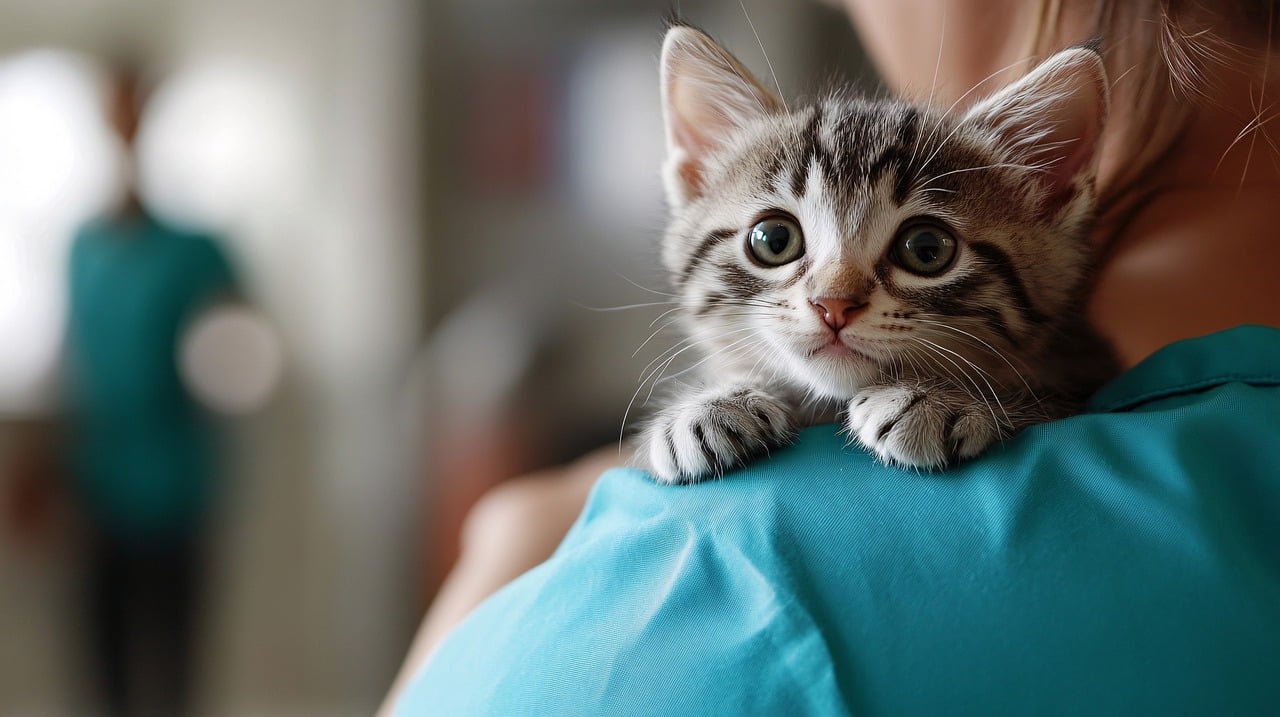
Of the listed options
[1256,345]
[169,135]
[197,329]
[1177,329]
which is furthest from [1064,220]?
[169,135]

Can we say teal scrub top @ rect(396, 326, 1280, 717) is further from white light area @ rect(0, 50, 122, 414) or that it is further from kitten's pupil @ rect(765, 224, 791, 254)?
white light area @ rect(0, 50, 122, 414)

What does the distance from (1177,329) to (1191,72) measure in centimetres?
22

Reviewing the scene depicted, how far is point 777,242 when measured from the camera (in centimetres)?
97

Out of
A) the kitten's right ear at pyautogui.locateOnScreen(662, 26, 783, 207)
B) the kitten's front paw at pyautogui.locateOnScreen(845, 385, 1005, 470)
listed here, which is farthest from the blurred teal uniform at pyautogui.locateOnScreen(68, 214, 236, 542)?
the kitten's front paw at pyautogui.locateOnScreen(845, 385, 1005, 470)

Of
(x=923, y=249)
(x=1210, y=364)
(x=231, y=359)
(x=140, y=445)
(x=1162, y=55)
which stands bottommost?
(x=140, y=445)

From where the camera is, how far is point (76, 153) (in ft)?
11.8

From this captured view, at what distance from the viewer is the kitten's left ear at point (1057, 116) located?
887 mm

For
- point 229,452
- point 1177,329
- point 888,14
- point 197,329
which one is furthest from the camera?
point 229,452

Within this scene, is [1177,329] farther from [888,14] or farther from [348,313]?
[348,313]

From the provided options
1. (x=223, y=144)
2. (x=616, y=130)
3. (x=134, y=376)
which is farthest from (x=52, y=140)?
(x=616, y=130)

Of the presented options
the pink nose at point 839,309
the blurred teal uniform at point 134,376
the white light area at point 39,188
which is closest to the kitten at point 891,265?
the pink nose at point 839,309

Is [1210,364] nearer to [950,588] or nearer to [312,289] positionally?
[950,588]

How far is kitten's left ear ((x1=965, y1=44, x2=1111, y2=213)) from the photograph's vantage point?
887mm

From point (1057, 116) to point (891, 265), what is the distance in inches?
9.4
